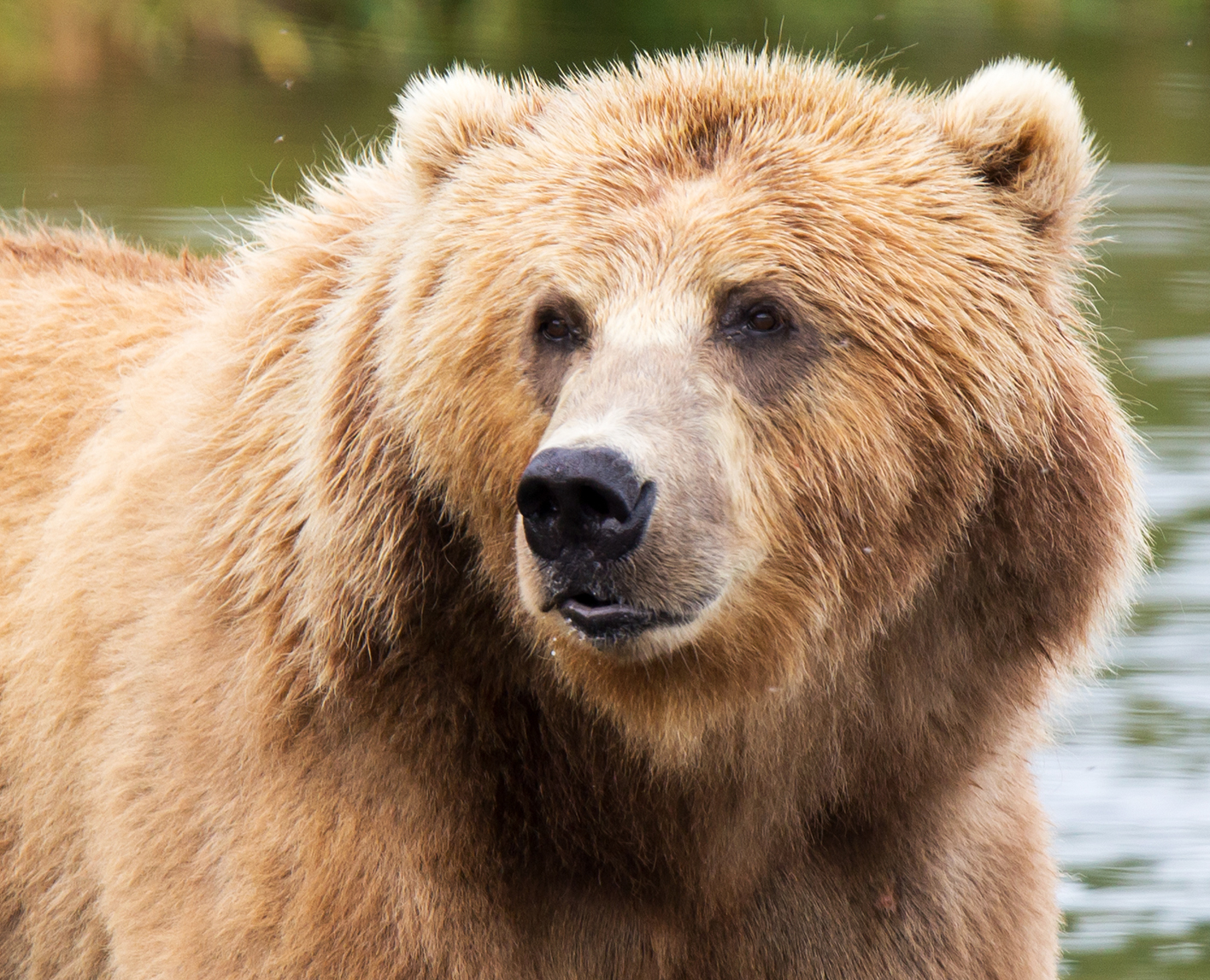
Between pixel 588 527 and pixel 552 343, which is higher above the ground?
pixel 552 343

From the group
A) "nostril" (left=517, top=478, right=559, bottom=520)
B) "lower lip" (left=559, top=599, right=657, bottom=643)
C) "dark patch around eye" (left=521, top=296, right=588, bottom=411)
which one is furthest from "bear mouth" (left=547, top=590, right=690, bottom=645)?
"dark patch around eye" (left=521, top=296, right=588, bottom=411)

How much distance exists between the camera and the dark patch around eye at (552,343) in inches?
135

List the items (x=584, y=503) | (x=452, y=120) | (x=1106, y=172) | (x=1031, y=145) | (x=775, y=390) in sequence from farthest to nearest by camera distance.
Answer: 1. (x=1106, y=172)
2. (x=452, y=120)
3. (x=1031, y=145)
4. (x=775, y=390)
5. (x=584, y=503)

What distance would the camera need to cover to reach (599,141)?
3.61m

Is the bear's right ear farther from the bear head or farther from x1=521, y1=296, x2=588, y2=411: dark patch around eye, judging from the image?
x1=521, y1=296, x2=588, y2=411: dark patch around eye

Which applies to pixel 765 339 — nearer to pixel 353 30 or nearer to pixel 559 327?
pixel 559 327

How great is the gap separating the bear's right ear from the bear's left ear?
2.77ft

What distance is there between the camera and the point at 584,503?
3.03 m

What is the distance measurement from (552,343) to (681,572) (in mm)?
548

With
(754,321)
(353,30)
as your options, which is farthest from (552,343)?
(353,30)

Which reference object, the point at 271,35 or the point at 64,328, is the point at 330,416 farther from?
the point at 271,35

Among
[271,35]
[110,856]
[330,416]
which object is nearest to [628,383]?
[330,416]

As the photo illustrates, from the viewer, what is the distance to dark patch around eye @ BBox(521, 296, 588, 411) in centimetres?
344

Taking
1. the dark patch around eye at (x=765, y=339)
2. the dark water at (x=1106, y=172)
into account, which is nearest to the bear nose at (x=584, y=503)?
the dark patch around eye at (x=765, y=339)
